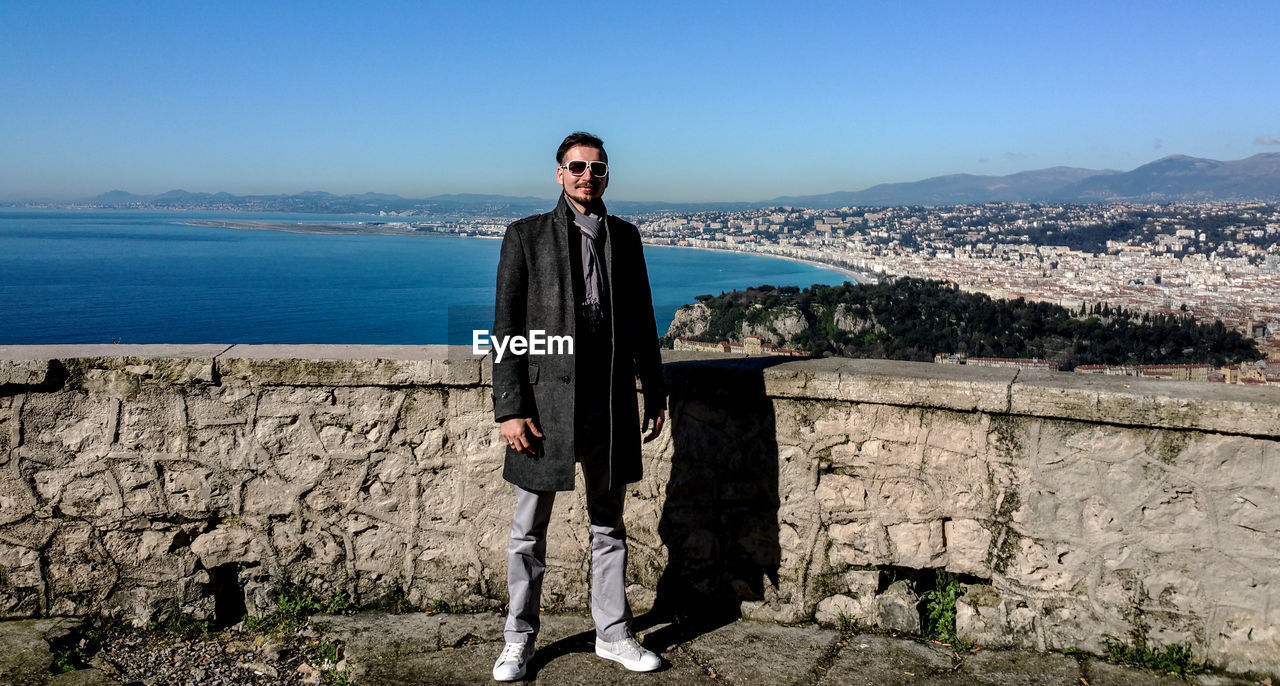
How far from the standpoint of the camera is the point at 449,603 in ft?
11.1

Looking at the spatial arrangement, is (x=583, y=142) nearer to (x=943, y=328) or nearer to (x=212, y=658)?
(x=212, y=658)

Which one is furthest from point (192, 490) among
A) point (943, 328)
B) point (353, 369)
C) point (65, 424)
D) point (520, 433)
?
point (943, 328)

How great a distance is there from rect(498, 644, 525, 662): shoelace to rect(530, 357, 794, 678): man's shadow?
59cm

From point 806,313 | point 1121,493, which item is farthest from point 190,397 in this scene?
point 806,313

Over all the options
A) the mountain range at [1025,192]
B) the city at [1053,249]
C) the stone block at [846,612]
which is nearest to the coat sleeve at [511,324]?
the stone block at [846,612]

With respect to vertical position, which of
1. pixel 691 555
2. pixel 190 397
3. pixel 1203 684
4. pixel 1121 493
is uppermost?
pixel 190 397

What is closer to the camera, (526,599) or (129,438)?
(526,599)

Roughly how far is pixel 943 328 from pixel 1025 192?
128459 millimetres

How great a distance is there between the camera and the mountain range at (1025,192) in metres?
81.7

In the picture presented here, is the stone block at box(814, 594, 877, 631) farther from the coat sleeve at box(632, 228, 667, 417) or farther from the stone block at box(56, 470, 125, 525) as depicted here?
the stone block at box(56, 470, 125, 525)

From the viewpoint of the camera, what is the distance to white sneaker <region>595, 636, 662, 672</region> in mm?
2822

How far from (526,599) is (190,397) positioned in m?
1.58

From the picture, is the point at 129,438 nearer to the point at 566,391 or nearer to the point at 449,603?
the point at 449,603

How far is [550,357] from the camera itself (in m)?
2.62
